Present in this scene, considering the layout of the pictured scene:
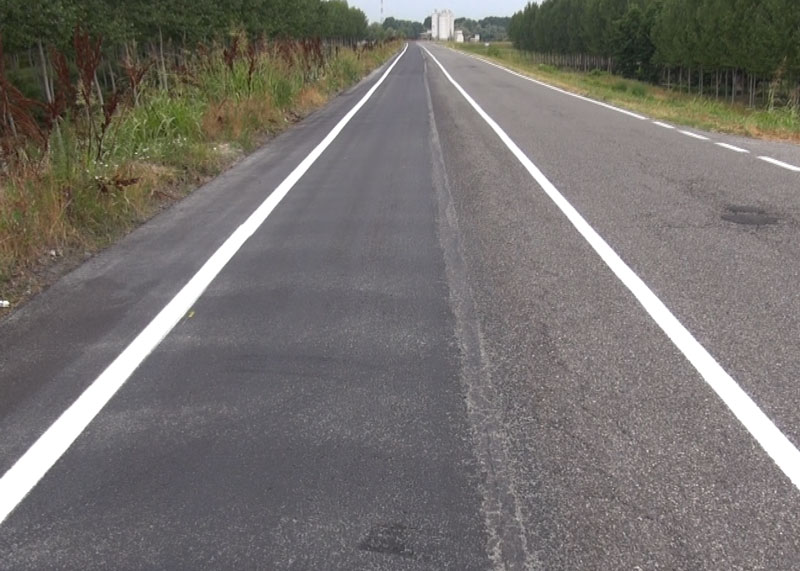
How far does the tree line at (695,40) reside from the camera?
32031 mm

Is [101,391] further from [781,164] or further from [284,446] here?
[781,164]

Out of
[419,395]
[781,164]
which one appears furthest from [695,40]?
[419,395]

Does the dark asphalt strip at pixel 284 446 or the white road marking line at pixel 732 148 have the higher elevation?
the white road marking line at pixel 732 148

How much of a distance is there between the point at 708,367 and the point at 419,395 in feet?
4.97

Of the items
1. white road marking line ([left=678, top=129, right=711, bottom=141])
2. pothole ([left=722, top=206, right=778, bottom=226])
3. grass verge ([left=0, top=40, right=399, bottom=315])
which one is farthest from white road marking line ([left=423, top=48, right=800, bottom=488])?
white road marking line ([left=678, top=129, right=711, bottom=141])

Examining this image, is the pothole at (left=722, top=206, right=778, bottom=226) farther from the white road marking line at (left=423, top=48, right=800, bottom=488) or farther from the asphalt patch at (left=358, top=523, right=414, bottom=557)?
the asphalt patch at (left=358, top=523, right=414, bottom=557)

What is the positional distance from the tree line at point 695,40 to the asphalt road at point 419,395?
1735 centimetres

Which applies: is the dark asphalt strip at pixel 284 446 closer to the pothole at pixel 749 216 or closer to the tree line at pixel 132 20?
the pothole at pixel 749 216

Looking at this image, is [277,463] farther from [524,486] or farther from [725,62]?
[725,62]

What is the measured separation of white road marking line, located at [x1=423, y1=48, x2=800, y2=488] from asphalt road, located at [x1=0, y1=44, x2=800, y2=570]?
0.02m

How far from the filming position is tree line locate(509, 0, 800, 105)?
32031 millimetres

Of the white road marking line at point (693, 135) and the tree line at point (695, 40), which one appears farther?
the tree line at point (695, 40)

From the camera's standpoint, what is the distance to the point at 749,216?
273 inches

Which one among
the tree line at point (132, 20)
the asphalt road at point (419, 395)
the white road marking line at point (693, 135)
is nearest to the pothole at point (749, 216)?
the asphalt road at point (419, 395)
